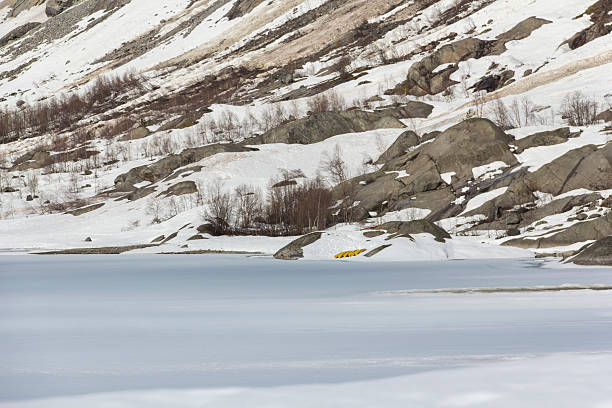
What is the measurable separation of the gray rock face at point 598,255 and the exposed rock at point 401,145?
3140 cm

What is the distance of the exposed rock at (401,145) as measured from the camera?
175 ft

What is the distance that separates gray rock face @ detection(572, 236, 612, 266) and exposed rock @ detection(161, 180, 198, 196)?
35812 millimetres

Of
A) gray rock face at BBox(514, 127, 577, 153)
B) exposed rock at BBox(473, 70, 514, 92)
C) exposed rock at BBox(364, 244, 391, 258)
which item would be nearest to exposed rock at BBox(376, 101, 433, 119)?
exposed rock at BBox(473, 70, 514, 92)

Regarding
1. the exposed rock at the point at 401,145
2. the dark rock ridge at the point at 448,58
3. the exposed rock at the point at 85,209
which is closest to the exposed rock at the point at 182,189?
the exposed rock at the point at 85,209

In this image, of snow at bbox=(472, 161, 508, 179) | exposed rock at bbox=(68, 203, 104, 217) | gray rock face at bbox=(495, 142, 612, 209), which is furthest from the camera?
exposed rock at bbox=(68, 203, 104, 217)

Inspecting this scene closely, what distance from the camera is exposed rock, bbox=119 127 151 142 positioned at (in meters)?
77.8

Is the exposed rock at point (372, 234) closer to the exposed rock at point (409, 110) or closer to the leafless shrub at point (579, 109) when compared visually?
the leafless shrub at point (579, 109)

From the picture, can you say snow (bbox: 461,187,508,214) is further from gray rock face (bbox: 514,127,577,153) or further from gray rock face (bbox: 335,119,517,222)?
gray rock face (bbox: 514,127,577,153)

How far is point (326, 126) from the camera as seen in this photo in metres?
61.9

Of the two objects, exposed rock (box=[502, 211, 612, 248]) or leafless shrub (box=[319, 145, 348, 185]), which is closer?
exposed rock (box=[502, 211, 612, 248])

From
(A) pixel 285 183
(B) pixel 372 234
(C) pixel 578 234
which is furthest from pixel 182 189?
(C) pixel 578 234

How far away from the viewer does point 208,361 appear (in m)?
7.61

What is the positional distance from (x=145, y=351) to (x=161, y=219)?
42.3 meters

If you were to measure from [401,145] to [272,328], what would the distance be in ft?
146
